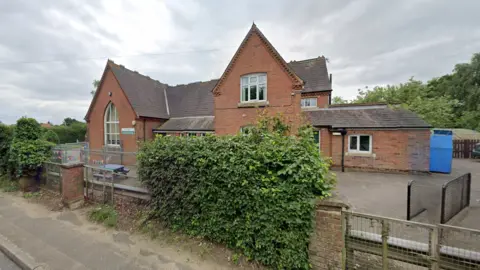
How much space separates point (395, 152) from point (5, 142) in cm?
1937

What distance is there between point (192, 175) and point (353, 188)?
292 inches

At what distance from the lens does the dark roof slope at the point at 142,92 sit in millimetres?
16438

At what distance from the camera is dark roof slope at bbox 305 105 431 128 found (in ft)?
35.7

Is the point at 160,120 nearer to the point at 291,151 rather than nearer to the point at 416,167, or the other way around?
the point at 291,151

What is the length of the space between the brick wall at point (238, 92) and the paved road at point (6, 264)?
10289 mm

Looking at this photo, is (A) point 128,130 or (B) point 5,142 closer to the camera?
(B) point 5,142

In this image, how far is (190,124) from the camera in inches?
655

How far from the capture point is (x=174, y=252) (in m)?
3.85

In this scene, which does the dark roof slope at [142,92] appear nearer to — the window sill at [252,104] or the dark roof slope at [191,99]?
the dark roof slope at [191,99]

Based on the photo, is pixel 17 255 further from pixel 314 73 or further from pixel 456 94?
pixel 456 94

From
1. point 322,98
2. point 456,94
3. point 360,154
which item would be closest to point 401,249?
point 360,154

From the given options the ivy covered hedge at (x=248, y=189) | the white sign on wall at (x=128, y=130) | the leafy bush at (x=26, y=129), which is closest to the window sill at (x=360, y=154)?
the ivy covered hedge at (x=248, y=189)

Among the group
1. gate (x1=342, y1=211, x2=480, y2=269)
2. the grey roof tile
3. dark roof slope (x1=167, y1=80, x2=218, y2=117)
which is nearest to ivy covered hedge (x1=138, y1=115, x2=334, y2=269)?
gate (x1=342, y1=211, x2=480, y2=269)

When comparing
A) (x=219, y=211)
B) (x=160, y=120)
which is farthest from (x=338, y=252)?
(x=160, y=120)
